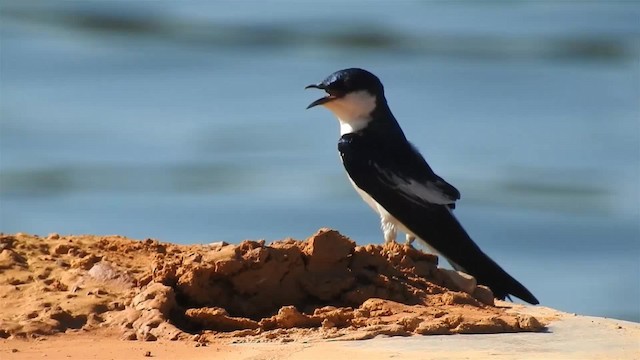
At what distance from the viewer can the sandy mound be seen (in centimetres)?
651

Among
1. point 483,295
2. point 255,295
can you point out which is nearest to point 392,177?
point 483,295

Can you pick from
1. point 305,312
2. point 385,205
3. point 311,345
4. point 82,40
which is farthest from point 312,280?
point 82,40

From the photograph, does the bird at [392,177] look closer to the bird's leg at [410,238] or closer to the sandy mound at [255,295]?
the bird's leg at [410,238]

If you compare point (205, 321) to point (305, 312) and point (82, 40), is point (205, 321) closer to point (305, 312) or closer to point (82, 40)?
point (305, 312)

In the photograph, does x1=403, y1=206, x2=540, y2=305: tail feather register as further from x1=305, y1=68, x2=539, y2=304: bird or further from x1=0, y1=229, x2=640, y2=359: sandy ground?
x1=0, y1=229, x2=640, y2=359: sandy ground

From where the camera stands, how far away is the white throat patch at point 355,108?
10.4m

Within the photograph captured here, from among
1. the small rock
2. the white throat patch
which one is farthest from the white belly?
the small rock

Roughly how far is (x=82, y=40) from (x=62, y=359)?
659 inches

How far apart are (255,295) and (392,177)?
324cm

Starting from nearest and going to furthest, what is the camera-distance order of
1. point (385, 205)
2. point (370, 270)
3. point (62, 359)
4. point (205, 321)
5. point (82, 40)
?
1. point (62, 359)
2. point (205, 321)
3. point (370, 270)
4. point (385, 205)
5. point (82, 40)

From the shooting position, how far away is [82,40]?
22.4m

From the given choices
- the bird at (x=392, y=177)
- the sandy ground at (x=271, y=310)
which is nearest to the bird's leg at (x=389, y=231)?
the bird at (x=392, y=177)

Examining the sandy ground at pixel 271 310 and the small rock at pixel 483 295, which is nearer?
the sandy ground at pixel 271 310

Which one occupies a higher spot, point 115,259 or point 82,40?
point 82,40
